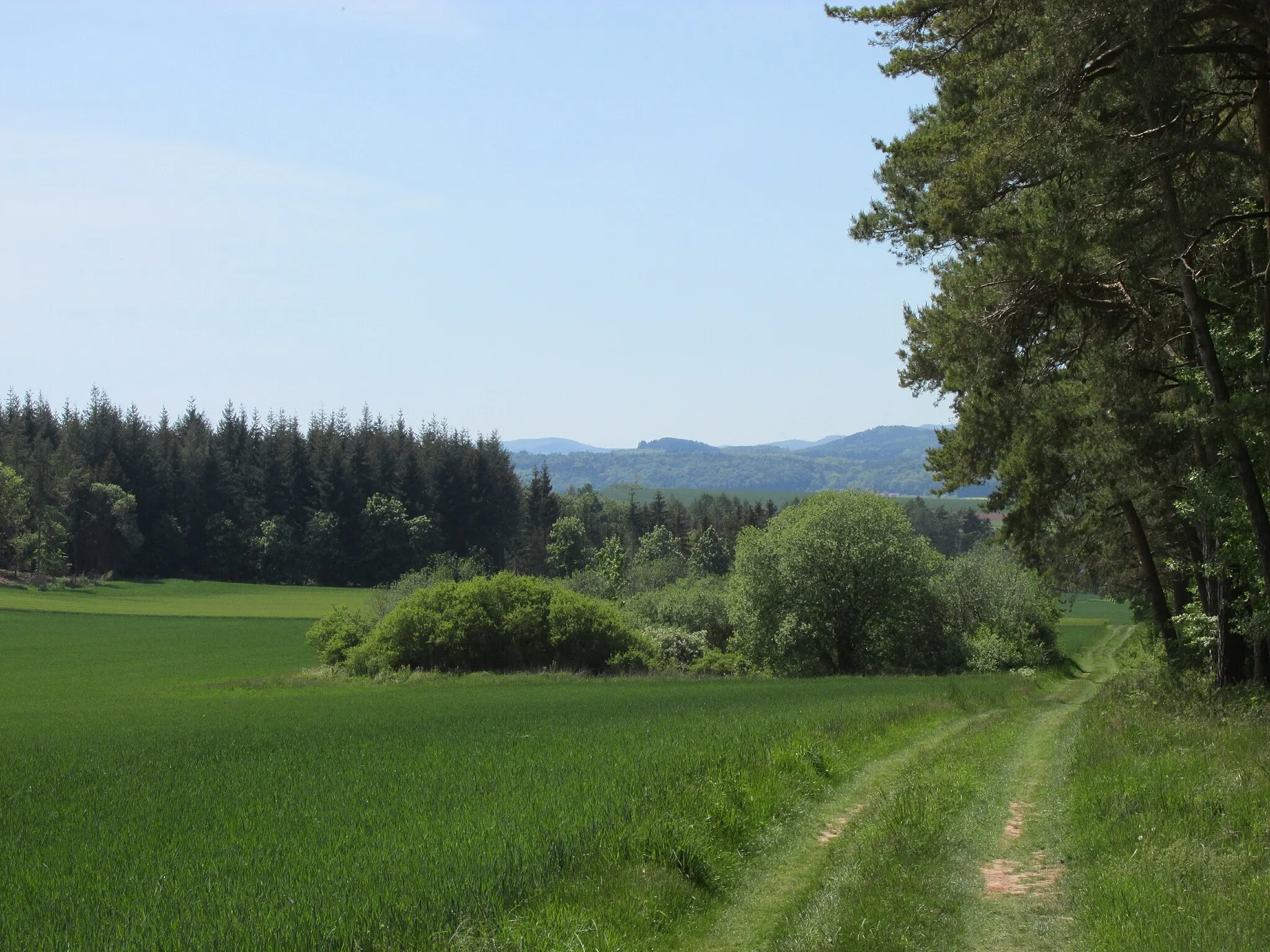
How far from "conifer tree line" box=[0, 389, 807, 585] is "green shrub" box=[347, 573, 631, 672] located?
7665 cm

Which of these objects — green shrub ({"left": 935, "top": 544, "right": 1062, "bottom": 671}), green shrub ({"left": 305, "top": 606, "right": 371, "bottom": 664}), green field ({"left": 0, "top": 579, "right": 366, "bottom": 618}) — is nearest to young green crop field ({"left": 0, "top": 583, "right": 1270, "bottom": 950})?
green shrub ({"left": 935, "top": 544, "right": 1062, "bottom": 671})

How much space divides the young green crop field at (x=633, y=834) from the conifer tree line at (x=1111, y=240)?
4.75 meters

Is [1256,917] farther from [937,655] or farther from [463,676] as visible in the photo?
[937,655]

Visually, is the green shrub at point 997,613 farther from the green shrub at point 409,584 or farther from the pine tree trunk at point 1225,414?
the pine tree trunk at point 1225,414

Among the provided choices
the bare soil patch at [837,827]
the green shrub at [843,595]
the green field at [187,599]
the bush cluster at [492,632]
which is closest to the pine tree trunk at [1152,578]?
the green shrub at [843,595]

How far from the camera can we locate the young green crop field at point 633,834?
7.78 metres

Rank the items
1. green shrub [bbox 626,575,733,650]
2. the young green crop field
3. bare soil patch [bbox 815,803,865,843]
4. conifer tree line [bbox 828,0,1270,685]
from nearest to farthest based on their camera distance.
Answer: the young green crop field → bare soil patch [bbox 815,803,865,843] → conifer tree line [bbox 828,0,1270,685] → green shrub [bbox 626,575,733,650]

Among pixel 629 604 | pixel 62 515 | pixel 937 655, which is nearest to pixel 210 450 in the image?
pixel 62 515

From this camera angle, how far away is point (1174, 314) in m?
17.8

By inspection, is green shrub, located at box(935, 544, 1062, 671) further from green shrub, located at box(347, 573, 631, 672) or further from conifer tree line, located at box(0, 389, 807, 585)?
conifer tree line, located at box(0, 389, 807, 585)

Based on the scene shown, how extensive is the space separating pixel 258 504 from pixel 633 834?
446 feet

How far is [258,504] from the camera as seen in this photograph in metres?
136

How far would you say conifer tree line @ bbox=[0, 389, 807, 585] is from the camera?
120m

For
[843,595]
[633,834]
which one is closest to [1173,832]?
[633,834]
